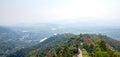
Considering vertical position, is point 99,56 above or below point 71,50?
above

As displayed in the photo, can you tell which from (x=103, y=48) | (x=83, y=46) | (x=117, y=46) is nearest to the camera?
(x=103, y=48)

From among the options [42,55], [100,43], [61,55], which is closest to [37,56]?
[42,55]

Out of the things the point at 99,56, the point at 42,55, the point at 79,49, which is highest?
the point at 99,56

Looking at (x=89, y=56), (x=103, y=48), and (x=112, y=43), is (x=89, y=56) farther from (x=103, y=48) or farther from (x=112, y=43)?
(x=112, y=43)

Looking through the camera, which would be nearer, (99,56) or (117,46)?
(99,56)

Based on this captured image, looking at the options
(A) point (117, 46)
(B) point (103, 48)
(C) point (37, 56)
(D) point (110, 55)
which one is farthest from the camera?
(A) point (117, 46)

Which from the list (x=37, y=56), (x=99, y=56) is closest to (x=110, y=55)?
(x=99, y=56)

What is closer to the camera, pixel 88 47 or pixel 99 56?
pixel 99 56

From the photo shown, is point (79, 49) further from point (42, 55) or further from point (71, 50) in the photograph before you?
point (42, 55)

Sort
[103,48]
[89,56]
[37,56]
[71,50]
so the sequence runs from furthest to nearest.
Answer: [37,56] → [71,50] → [89,56] → [103,48]
